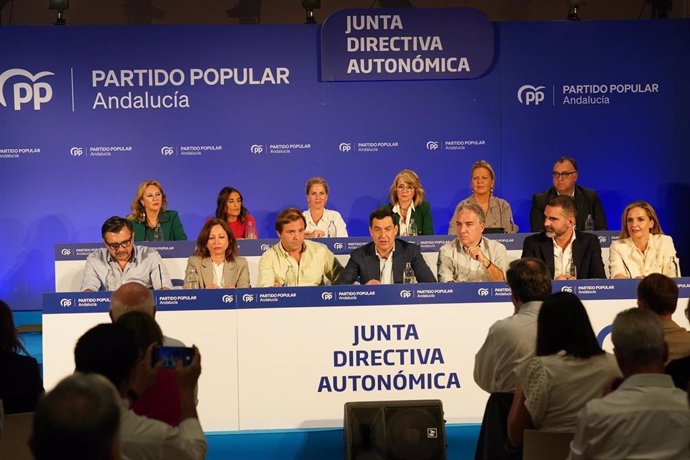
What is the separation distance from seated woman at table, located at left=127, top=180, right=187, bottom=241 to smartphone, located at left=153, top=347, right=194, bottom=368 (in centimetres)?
587

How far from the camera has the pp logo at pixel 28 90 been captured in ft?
33.8

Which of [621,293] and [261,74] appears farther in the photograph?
[261,74]

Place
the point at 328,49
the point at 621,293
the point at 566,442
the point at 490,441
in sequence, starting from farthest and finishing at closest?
A: the point at 328,49
the point at 621,293
the point at 490,441
the point at 566,442

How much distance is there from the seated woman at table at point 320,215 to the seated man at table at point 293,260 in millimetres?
1954

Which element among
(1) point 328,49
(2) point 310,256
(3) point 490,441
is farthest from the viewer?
(1) point 328,49

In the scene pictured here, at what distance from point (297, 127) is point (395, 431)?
652 centimetres

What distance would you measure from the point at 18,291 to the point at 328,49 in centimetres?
426

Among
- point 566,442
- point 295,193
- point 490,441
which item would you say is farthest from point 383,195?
point 566,442

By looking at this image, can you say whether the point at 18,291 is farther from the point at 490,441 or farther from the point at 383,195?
the point at 490,441

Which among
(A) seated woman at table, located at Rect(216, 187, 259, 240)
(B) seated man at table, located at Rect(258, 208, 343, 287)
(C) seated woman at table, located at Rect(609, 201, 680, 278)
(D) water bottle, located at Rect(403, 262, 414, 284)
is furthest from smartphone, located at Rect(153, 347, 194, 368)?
(A) seated woman at table, located at Rect(216, 187, 259, 240)

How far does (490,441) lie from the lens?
12.6 ft

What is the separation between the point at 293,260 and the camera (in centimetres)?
681

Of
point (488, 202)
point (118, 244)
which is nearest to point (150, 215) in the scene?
point (118, 244)

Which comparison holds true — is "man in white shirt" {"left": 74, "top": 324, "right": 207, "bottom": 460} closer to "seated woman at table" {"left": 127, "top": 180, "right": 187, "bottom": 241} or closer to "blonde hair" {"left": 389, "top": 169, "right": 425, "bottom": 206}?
"seated woman at table" {"left": 127, "top": 180, "right": 187, "bottom": 241}
